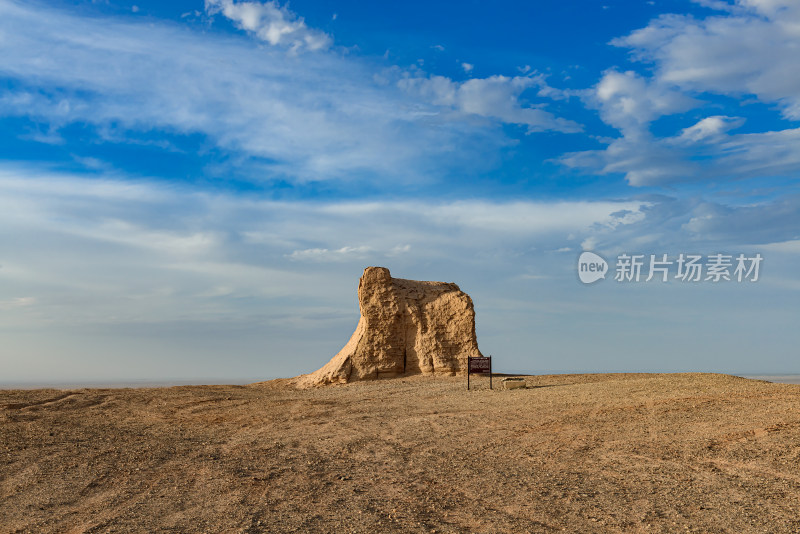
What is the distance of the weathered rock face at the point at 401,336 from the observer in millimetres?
29016

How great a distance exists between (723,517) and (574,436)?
510cm

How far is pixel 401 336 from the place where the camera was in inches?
1176

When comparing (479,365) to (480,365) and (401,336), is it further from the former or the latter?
(401,336)

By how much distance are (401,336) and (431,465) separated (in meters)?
18.8

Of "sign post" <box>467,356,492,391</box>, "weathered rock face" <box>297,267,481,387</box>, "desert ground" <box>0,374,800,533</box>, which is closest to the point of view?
"desert ground" <box>0,374,800,533</box>

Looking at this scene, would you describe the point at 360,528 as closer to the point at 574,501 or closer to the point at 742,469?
the point at 574,501

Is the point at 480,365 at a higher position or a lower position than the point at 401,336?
lower

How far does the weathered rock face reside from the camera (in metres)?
29.0

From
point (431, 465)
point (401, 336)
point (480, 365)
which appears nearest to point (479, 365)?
point (480, 365)

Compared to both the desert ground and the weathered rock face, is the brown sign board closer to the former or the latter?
the desert ground

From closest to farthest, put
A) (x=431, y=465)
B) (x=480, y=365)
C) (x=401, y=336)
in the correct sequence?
1. (x=431, y=465)
2. (x=480, y=365)
3. (x=401, y=336)

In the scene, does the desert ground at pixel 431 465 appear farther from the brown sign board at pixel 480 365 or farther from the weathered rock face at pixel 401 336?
the weathered rock face at pixel 401 336

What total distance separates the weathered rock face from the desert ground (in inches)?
354

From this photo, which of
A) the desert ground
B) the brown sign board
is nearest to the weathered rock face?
the brown sign board
